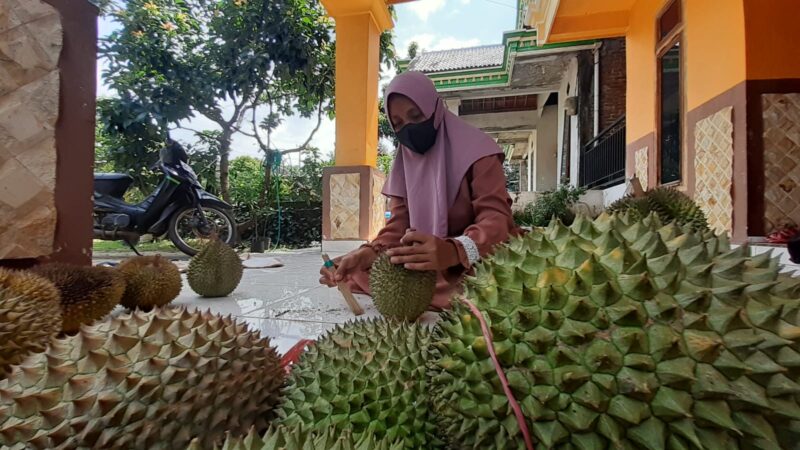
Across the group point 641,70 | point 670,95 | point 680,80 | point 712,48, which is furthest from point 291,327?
point 641,70

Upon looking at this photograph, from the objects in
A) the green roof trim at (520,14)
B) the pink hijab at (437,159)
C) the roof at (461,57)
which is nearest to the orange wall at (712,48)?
the pink hijab at (437,159)

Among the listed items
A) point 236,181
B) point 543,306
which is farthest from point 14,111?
point 236,181

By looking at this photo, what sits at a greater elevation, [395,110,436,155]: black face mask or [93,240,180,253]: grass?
[395,110,436,155]: black face mask

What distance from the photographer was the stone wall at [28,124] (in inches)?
62.6

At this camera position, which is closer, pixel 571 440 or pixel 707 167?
pixel 571 440

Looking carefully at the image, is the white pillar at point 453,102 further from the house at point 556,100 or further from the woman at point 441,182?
the woman at point 441,182

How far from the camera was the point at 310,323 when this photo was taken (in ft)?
6.21

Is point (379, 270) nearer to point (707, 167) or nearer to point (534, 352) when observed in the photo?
point (534, 352)

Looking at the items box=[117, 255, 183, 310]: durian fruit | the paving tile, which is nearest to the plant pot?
box=[117, 255, 183, 310]: durian fruit

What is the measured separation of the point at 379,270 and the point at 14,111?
66.3 inches

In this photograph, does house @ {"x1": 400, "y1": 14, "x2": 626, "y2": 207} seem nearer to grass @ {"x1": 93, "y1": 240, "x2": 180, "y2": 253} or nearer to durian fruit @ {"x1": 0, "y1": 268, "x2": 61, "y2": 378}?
durian fruit @ {"x1": 0, "y1": 268, "x2": 61, "y2": 378}

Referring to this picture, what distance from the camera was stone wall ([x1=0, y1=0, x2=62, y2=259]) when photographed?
1591mm

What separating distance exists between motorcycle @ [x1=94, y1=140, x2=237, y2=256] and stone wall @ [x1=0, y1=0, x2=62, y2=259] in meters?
3.20

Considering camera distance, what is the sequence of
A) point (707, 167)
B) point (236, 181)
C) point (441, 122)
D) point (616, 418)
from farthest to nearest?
1. point (236, 181)
2. point (707, 167)
3. point (441, 122)
4. point (616, 418)
